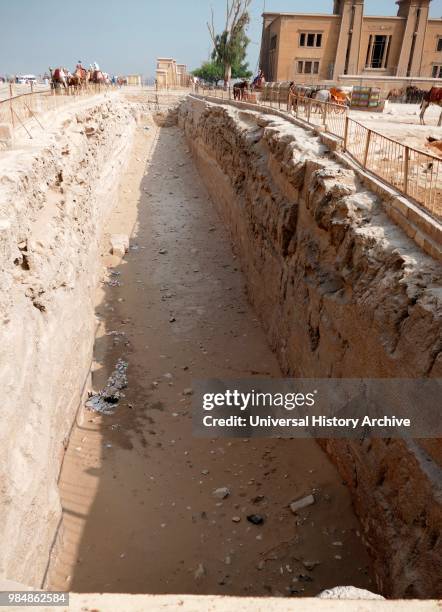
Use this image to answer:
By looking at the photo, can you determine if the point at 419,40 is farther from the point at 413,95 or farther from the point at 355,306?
the point at 355,306

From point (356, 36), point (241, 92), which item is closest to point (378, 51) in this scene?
point (356, 36)

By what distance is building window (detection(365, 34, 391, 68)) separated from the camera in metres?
29.6

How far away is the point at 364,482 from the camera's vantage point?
4938 mm

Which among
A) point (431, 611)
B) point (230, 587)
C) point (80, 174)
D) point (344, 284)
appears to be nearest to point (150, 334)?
point (80, 174)

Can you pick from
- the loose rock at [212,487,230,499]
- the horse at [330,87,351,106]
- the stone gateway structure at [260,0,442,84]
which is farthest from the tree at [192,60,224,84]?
the loose rock at [212,487,230,499]

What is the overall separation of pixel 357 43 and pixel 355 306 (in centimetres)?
3018

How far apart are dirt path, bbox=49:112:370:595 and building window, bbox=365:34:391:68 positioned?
2724 centimetres

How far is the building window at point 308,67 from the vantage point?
99.0ft

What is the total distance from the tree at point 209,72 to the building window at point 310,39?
27665 mm

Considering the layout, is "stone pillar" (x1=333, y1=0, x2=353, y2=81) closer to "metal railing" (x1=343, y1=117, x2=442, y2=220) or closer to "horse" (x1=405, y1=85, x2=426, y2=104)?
"horse" (x1=405, y1=85, x2=426, y2=104)

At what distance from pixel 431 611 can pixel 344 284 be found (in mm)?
4071

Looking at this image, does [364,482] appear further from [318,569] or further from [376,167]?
[376,167]

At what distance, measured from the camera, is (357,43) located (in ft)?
95.8

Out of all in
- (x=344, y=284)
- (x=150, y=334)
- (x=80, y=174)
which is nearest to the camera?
(x=344, y=284)
